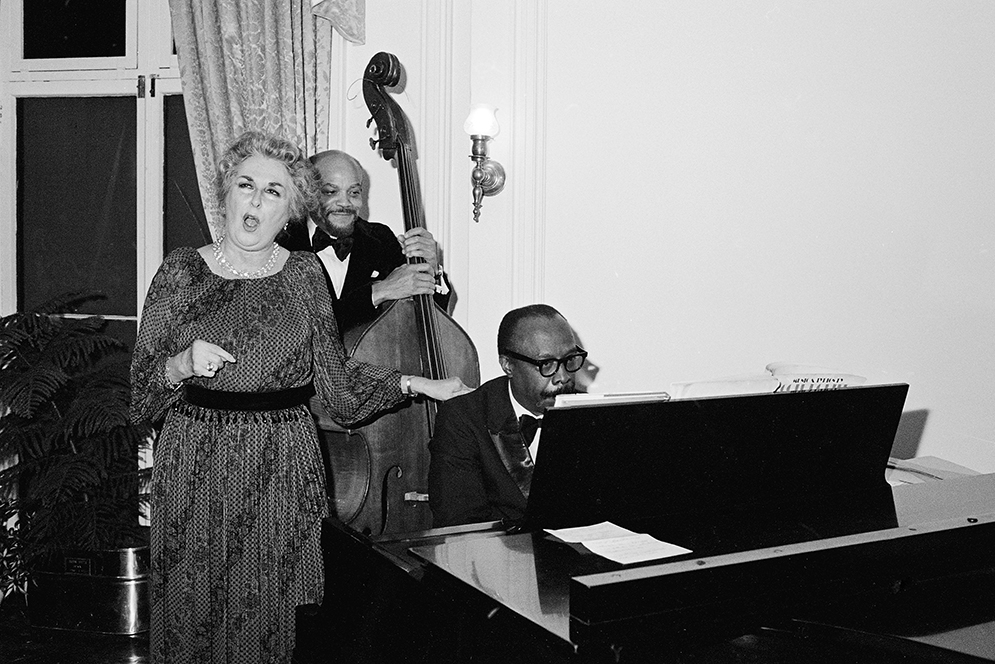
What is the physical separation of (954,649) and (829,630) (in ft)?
0.53

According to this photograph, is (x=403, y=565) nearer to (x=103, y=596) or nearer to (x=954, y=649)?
(x=954, y=649)

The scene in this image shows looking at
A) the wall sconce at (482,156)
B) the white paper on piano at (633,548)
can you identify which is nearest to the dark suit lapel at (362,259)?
the wall sconce at (482,156)

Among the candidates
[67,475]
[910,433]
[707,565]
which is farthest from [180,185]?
[707,565]

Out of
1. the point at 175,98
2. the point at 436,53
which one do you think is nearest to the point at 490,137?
the point at 436,53

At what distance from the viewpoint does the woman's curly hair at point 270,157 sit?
240 centimetres

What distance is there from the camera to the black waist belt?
2.28 metres

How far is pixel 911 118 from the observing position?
10.2 ft

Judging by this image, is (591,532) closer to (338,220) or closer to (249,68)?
(338,220)

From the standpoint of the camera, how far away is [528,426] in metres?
2.16

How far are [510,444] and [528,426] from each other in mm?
79

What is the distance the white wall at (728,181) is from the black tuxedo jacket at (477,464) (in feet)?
4.09

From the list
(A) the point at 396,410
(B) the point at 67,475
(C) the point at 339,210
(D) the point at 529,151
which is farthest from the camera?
(D) the point at 529,151

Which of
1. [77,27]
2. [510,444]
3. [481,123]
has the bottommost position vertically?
[510,444]

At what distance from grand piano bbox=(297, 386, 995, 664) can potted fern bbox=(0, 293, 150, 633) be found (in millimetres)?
1697
